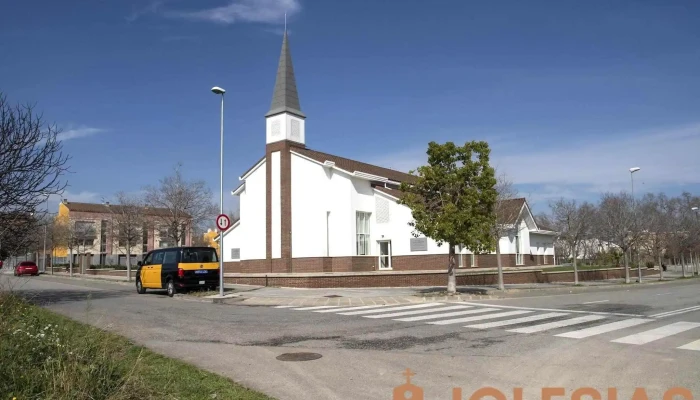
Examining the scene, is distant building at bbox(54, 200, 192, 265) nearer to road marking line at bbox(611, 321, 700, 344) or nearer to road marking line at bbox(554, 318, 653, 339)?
road marking line at bbox(554, 318, 653, 339)

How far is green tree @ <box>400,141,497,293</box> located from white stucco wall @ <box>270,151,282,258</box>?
1446 cm

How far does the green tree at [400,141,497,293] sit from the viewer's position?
20.4m

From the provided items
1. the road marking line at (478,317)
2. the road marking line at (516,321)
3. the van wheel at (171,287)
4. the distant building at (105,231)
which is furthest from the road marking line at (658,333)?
the distant building at (105,231)

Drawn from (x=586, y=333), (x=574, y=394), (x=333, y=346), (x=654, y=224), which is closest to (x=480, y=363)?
(x=574, y=394)

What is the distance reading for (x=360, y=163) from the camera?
137 feet

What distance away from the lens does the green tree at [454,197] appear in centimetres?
2036

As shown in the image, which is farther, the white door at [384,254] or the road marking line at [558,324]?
the white door at [384,254]

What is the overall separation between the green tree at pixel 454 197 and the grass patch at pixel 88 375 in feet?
46.4

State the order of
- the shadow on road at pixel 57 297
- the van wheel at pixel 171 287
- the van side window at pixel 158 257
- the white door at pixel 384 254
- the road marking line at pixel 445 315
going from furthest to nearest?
the white door at pixel 384 254 → the van side window at pixel 158 257 → the van wheel at pixel 171 287 → the shadow on road at pixel 57 297 → the road marking line at pixel 445 315

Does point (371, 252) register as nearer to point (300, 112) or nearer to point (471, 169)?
point (300, 112)

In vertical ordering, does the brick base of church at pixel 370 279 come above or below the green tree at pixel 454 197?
below

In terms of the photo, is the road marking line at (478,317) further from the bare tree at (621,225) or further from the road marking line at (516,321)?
the bare tree at (621,225)

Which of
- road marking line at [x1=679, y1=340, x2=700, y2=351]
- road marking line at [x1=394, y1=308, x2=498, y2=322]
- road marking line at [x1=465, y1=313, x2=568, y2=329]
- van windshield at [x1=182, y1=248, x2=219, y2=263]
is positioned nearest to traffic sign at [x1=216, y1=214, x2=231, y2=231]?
van windshield at [x1=182, y1=248, x2=219, y2=263]

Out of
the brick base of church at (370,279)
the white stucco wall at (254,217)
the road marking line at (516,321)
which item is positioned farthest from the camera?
the white stucco wall at (254,217)
